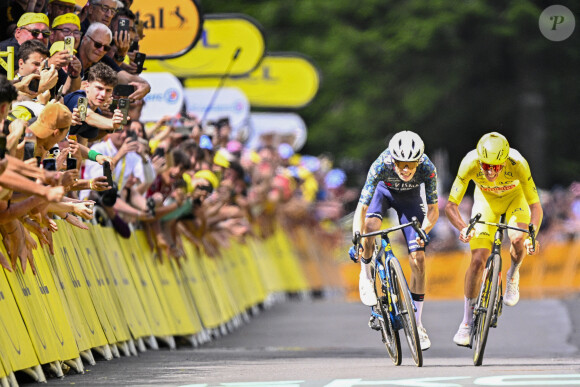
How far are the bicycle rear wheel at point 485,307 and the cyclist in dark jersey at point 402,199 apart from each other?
0.43 meters

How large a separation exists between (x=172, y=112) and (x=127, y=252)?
3.52 metres

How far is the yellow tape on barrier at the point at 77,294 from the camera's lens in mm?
13703

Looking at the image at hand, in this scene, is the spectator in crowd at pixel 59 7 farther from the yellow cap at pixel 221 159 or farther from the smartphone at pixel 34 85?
the yellow cap at pixel 221 159

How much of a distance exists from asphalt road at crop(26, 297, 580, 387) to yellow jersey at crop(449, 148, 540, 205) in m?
1.49

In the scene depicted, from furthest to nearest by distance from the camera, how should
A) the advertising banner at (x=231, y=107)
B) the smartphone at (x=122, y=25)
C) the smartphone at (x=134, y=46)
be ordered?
1. the advertising banner at (x=231, y=107)
2. the smartphone at (x=134, y=46)
3. the smartphone at (x=122, y=25)

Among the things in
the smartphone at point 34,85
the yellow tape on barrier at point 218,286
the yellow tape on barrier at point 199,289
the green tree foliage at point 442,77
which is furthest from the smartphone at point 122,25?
the green tree foliage at point 442,77

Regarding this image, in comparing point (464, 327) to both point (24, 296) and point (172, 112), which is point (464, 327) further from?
point (172, 112)

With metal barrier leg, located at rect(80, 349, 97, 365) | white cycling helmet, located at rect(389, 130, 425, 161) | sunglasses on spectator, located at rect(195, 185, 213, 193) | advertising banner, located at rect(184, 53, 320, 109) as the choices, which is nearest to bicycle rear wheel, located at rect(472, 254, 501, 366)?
white cycling helmet, located at rect(389, 130, 425, 161)

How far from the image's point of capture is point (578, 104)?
157 feet

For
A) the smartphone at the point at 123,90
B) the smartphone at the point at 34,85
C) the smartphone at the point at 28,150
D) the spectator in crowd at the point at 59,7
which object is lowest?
the smartphone at the point at 28,150

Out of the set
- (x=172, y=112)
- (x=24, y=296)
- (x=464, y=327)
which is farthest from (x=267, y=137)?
(x=24, y=296)

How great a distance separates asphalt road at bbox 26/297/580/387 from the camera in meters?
12.1

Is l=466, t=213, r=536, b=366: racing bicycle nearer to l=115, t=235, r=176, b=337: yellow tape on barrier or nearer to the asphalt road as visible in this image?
the asphalt road

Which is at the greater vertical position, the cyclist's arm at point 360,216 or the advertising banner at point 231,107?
the advertising banner at point 231,107
